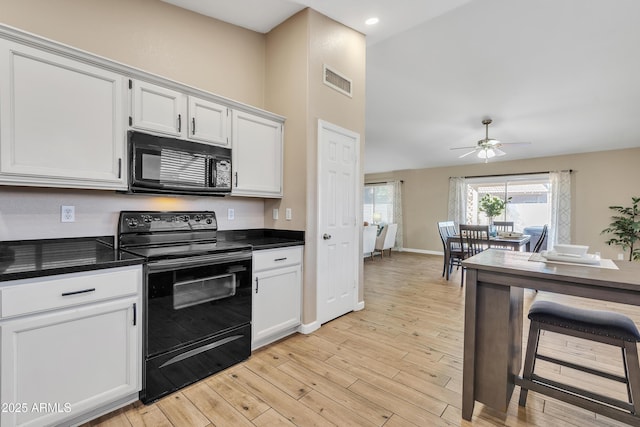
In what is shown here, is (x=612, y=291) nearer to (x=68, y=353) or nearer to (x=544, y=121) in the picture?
(x=68, y=353)

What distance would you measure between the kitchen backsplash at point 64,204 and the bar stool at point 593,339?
2.67 m

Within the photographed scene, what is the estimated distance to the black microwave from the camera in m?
2.02

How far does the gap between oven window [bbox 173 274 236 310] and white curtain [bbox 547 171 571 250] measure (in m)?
6.80

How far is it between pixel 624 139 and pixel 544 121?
1736 millimetres

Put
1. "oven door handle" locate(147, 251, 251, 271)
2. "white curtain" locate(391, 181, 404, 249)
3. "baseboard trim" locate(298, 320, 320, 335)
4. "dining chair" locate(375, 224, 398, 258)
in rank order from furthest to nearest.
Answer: "white curtain" locate(391, 181, 404, 249)
"dining chair" locate(375, 224, 398, 258)
"baseboard trim" locate(298, 320, 320, 335)
"oven door handle" locate(147, 251, 251, 271)

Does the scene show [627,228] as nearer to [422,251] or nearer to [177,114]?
[422,251]

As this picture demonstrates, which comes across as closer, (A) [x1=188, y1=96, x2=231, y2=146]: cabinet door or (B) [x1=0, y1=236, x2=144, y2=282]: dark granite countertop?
(B) [x1=0, y1=236, x2=144, y2=282]: dark granite countertop

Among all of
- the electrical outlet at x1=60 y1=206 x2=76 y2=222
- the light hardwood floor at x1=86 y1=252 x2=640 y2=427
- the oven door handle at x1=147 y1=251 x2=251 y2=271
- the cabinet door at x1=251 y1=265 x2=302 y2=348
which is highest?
the electrical outlet at x1=60 y1=206 x2=76 y2=222

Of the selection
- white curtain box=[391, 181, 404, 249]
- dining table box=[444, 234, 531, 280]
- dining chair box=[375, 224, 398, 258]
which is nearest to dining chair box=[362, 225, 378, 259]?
dining chair box=[375, 224, 398, 258]

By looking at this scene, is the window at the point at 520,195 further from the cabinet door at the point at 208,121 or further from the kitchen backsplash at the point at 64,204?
the kitchen backsplash at the point at 64,204

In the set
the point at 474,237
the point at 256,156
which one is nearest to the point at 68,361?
the point at 256,156

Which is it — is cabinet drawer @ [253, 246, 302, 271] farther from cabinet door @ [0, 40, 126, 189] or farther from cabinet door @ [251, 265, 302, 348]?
cabinet door @ [0, 40, 126, 189]

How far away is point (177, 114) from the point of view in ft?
7.32

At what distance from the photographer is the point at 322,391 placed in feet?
6.28
